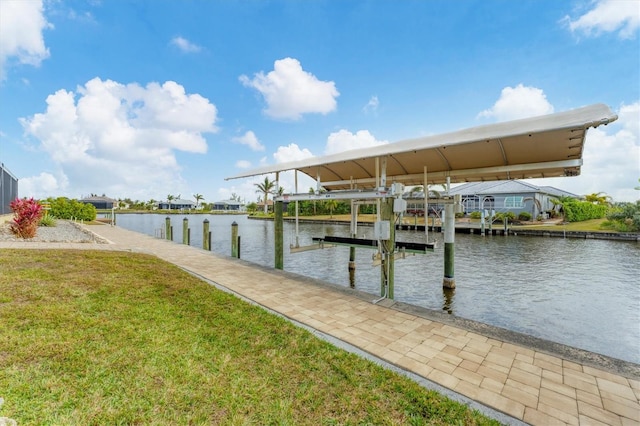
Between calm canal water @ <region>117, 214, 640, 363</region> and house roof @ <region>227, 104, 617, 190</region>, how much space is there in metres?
3.52

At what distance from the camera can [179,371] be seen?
300 centimetres

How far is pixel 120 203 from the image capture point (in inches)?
3967

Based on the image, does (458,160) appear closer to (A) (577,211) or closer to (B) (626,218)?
(B) (626,218)

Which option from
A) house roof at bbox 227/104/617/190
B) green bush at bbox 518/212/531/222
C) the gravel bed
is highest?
house roof at bbox 227/104/617/190

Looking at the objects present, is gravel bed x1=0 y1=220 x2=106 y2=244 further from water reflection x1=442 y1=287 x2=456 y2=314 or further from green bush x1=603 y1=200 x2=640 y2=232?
green bush x1=603 y1=200 x2=640 y2=232

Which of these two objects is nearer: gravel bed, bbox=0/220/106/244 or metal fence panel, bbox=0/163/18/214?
gravel bed, bbox=0/220/106/244

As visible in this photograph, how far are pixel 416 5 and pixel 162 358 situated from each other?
13723 millimetres

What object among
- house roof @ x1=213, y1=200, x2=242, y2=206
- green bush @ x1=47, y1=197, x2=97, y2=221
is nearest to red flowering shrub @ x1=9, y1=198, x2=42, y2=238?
green bush @ x1=47, y1=197, x2=97, y2=221

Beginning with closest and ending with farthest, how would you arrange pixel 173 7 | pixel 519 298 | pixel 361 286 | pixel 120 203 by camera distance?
1. pixel 519 298
2. pixel 361 286
3. pixel 173 7
4. pixel 120 203

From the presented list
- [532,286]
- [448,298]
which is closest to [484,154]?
[448,298]

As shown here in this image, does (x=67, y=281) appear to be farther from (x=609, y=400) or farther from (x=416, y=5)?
(x=416, y=5)

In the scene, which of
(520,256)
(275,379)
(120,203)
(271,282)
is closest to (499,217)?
(520,256)

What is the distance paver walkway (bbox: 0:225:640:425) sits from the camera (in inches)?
106

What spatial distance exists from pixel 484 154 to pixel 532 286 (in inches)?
254
